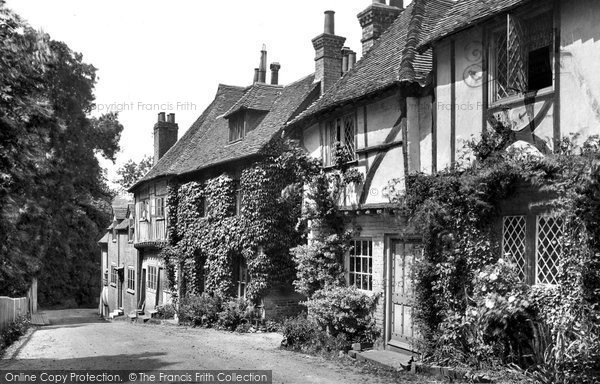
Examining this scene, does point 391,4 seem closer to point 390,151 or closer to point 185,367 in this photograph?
point 390,151

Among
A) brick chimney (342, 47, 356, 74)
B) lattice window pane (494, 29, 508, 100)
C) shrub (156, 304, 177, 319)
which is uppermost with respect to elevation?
brick chimney (342, 47, 356, 74)

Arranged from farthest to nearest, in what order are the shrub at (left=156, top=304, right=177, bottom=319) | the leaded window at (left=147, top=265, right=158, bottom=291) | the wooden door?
the leaded window at (left=147, top=265, right=158, bottom=291) < the shrub at (left=156, top=304, right=177, bottom=319) < the wooden door

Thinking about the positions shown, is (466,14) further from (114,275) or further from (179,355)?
(114,275)

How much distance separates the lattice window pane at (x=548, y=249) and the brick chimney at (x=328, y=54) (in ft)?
38.3

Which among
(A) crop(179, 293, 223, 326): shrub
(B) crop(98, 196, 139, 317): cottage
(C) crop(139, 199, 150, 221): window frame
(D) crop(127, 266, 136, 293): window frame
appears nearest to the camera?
(A) crop(179, 293, 223, 326): shrub

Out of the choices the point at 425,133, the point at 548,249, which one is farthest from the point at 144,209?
the point at 548,249

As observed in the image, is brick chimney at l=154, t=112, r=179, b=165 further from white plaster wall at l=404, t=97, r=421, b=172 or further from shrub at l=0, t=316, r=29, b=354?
white plaster wall at l=404, t=97, r=421, b=172

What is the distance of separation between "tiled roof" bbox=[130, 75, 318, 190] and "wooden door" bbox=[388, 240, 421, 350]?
24.8ft

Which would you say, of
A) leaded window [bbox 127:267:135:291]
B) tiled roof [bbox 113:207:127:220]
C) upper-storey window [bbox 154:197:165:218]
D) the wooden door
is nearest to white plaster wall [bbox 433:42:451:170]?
the wooden door

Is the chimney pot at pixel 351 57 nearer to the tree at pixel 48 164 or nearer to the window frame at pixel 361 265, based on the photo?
the window frame at pixel 361 265

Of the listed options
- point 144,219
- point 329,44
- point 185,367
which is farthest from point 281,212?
point 144,219

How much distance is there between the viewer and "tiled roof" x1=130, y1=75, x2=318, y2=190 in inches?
815

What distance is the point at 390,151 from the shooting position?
1324 cm

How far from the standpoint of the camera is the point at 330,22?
19750 millimetres
